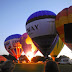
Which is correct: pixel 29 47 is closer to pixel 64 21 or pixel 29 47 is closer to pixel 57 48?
pixel 57 48

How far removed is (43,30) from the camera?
723 inches

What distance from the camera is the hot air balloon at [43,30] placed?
1819cm

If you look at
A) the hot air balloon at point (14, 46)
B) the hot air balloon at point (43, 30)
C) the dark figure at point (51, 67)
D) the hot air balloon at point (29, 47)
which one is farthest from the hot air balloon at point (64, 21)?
the hot air balloon at point (14, 46)

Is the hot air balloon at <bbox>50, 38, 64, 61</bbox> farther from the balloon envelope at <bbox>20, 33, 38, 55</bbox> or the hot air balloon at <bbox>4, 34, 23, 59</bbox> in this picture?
the hot air balloon at <bbox>4, 34, 23, 59</bbox>

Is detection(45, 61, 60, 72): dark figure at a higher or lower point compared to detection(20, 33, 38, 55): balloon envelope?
lower

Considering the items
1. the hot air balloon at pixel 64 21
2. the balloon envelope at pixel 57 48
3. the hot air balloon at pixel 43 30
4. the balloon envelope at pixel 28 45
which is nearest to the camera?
the hot air balloon at pixel 64 21

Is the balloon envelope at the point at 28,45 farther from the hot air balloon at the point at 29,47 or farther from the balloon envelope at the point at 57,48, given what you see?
the balloon envelope at the point at 57,48

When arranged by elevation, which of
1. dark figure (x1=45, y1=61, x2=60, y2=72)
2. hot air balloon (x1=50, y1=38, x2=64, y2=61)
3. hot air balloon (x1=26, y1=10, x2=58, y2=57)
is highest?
hot air balloon (x1=26, y1=10, x2=58, y2=57)

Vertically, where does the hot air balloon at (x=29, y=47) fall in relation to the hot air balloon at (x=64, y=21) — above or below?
below

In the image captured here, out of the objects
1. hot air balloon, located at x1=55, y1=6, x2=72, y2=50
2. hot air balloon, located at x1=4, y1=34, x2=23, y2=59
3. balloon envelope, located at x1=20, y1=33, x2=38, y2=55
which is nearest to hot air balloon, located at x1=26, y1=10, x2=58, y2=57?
hot air balloon, located at x1=55, y1=6, x2=72, y2=50

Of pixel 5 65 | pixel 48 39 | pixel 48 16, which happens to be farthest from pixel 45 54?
pixel 5 65

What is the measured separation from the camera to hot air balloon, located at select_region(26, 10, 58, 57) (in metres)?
18.2

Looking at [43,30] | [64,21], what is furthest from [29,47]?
[64,21]

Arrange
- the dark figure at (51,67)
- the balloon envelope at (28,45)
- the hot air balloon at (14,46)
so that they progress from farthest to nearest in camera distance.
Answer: the hot air balloon at (14,46), the balloon envelope at (28,45), the dark figure at (51,67)
